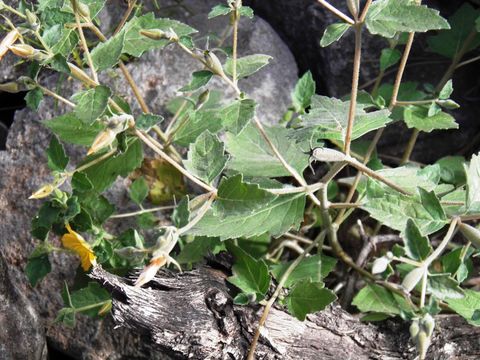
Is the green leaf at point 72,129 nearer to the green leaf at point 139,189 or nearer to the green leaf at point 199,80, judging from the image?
the green leaf at point 139,189

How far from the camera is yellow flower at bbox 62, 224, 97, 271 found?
149 cm

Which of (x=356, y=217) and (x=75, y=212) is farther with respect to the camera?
(x=356, y=217)

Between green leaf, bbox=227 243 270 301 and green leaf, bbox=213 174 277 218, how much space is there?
0.17 metres

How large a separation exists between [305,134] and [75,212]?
54 cm

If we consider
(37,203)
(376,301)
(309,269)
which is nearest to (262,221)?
(309,269)

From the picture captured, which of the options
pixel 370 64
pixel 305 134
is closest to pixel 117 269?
pixel 305 134

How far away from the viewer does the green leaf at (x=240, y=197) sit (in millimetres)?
1207

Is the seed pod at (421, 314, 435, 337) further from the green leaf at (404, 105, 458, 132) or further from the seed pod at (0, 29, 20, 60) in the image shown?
the seed pod at (0, 29, 20, 60)

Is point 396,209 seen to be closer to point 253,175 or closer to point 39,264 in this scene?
point 253,175

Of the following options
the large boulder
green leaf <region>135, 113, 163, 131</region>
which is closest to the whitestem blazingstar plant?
green leaf <region>135, 113, 163, 131</region>

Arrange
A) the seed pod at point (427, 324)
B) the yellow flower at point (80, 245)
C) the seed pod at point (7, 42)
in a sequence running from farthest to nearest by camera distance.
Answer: the yellow flower at point (80, 245)
the seed pod at point (7, 42)
the seed pod at point (427, 324)

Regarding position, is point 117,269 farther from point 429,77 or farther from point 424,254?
point 429,77

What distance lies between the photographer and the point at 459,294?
1.08 m

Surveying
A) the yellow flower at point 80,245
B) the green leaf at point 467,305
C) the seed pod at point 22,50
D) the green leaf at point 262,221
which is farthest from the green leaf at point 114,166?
the green leaf at point 467,305
